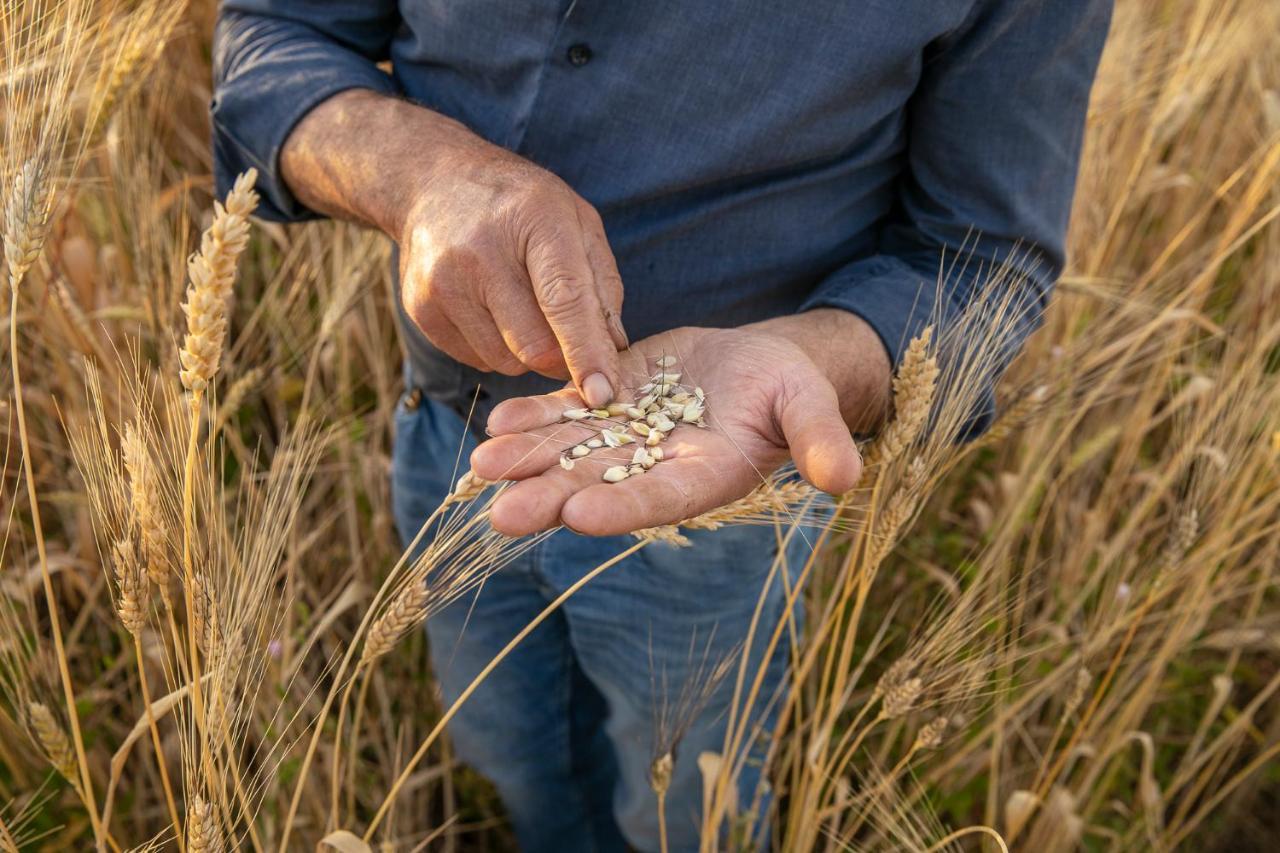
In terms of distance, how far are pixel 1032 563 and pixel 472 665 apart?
976 mm

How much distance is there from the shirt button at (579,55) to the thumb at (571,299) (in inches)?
10.9

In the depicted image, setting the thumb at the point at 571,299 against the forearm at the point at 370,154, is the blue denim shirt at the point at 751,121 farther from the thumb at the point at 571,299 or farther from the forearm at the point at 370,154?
the thumb at the point at 571,299

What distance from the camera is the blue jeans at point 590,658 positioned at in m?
1.30

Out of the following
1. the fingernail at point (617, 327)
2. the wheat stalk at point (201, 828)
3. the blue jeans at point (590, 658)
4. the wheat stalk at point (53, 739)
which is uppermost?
the fingernail at point (617, 327)

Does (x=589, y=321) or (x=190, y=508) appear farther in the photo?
(x=589, y=321)

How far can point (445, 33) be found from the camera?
116 centimetres

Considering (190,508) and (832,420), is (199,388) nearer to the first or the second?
(190,508)

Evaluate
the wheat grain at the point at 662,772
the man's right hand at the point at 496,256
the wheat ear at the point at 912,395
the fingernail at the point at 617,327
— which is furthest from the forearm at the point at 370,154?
the wheat grain at the point at 662,772

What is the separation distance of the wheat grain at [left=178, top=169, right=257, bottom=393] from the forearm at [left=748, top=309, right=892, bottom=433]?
0.56 metres

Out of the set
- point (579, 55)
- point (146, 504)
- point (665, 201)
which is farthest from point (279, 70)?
point (146, 504)

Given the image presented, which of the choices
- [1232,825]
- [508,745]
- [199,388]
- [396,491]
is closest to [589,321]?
[199,388]

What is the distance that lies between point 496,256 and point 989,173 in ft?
1.93

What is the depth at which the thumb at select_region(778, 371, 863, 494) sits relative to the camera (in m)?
0.78

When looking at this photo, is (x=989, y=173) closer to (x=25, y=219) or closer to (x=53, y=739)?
(x=25, y=219)
